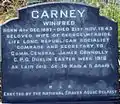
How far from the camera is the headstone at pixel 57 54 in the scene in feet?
21.3

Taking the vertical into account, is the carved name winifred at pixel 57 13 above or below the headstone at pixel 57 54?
above

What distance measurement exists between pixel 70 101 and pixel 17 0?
508 centimetres

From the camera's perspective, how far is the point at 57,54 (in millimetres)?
6508

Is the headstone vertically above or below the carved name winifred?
below

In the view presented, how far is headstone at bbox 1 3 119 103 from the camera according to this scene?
6488 millimetres

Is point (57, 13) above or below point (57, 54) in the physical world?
above

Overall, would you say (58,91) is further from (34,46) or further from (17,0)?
(17,0)

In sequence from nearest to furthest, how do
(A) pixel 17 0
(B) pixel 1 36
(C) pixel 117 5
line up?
(B) pixel 1 36, (C) pixel 117 5, (A) pixel 17 0

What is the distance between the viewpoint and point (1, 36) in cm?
647

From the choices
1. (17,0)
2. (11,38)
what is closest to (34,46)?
(11,38)

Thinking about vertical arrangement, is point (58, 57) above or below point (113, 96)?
above

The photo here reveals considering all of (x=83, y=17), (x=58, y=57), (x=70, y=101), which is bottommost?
(x=70, y=101)

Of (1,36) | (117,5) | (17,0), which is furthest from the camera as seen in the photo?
(17,0)

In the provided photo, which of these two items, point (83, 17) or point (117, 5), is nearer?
point (83, 17)
